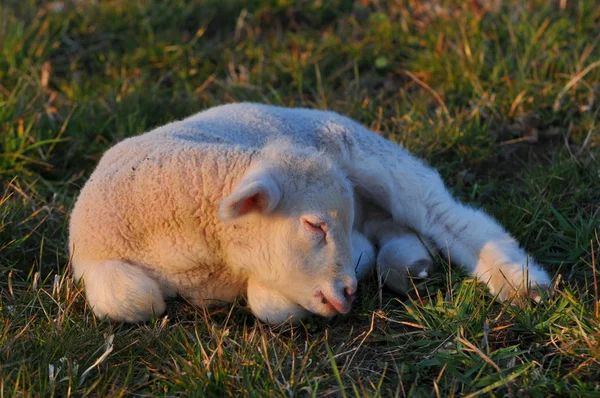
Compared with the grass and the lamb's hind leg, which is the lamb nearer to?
the lamb's hind leg

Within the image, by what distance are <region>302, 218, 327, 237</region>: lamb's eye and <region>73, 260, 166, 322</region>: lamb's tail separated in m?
0.76

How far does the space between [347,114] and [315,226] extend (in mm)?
2377

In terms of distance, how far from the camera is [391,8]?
708 centimetres

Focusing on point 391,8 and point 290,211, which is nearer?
point 290,211

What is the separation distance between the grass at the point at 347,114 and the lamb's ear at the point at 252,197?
20.8 inches

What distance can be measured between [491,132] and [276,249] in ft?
8.15

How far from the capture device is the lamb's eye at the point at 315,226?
140 inches

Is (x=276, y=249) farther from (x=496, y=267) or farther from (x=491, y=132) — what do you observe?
(x=491, y=132)

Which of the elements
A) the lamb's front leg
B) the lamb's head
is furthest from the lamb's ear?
the lamb's front leg

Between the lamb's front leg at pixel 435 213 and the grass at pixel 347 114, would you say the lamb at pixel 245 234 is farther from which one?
the grass at pixel 347 114

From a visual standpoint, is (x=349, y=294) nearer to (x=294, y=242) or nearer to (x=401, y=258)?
(x=294, y=242)

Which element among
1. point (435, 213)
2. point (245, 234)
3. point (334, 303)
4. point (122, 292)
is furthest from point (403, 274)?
point (122, 292)

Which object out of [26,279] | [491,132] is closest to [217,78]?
[491,132]

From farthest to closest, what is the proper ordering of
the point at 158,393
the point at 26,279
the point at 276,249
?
the point at 26,279, the point at 276,249, the point at 158,393
